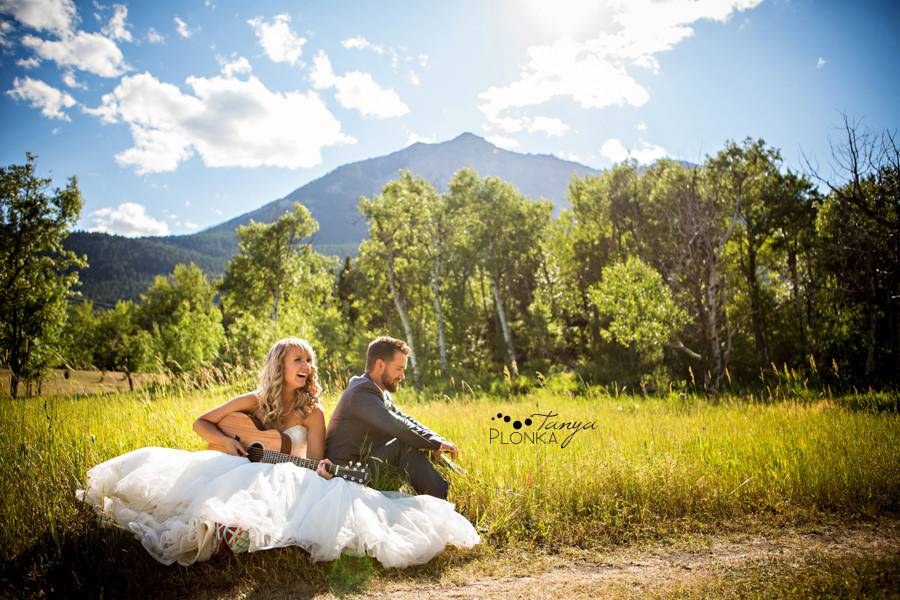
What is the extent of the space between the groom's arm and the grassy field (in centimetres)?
83

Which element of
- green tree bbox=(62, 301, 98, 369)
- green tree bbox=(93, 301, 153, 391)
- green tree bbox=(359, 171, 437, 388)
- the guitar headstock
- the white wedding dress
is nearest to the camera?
the white wedding dress

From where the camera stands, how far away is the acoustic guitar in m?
4.00

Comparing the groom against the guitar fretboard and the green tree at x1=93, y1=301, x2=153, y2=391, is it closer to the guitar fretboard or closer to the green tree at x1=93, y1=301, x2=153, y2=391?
the guitar fretboard

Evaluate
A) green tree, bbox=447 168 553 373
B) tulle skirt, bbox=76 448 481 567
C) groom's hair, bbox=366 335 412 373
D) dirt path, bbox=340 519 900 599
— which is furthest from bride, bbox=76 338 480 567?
green tree, bbox=447 168 553 373

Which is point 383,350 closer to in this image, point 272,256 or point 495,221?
point 495,221

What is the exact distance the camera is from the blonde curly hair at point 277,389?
428 cm

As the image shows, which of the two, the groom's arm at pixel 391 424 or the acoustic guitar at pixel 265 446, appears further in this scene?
the groom's arm at pixel 391 424

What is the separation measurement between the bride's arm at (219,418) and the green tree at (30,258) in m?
11.1

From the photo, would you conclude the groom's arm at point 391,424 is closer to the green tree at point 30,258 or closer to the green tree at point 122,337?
the green tree at point 30,258

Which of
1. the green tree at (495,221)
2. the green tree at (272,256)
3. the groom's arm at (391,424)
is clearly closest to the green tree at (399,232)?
the green tree at (495,221)

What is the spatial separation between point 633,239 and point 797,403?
15345 mm

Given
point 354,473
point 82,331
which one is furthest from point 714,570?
point 82,331

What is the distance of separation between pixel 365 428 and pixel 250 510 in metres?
1.54

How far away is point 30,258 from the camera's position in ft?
42.8
